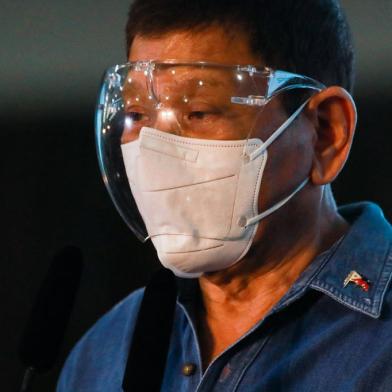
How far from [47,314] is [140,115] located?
0.38 m

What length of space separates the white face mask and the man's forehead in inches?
5.5

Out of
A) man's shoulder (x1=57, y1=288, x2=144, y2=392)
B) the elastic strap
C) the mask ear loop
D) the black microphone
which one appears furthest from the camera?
man's shoulder (x1=57, y1=288, x2=144, y2=392)

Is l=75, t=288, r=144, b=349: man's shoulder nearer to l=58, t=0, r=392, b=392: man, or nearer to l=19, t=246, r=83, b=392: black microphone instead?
l=58, t=0, r=392, b=392: man

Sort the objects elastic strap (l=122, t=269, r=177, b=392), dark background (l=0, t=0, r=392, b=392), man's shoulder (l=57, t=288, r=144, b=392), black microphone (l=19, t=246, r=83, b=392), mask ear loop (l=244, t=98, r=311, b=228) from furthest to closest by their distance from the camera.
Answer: dark background (l=0, t=0, r=392, b=392) → man's shoulder (l=57, t=288, r=144, b=392) → mask ear loop (l=244, t=98, r=311, b=228) → black microphone (l=19, t=246, r=83, b=392) → elastic strap (l=122, t=269, r=177, b=392)

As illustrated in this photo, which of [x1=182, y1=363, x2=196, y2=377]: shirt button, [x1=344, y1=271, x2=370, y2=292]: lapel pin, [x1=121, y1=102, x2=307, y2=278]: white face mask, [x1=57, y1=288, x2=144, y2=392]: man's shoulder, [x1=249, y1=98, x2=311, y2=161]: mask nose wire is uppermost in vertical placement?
[x1=249, y1=98, x2=311, y2=161]: mask nose wire

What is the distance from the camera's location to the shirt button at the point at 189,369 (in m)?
1.55

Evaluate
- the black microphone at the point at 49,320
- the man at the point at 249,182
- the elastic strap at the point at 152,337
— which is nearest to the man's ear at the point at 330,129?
the man at the point at 249,182

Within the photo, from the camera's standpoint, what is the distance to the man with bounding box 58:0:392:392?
57.4 inches

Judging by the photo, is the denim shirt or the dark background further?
the dark background

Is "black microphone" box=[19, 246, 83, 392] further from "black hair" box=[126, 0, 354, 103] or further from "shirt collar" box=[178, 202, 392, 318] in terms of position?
"black hair" box=[126, 0, 354, 103]

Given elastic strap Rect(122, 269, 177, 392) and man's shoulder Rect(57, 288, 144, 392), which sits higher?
elastic strap Rect(122, 269, 177, 392)

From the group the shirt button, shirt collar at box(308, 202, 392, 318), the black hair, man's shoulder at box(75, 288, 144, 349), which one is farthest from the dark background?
shirt collar at box(308, 202, 392, 318)

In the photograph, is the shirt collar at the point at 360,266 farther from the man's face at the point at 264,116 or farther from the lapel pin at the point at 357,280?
the man's face at the point at 264,116

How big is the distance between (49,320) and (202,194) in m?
0.32
